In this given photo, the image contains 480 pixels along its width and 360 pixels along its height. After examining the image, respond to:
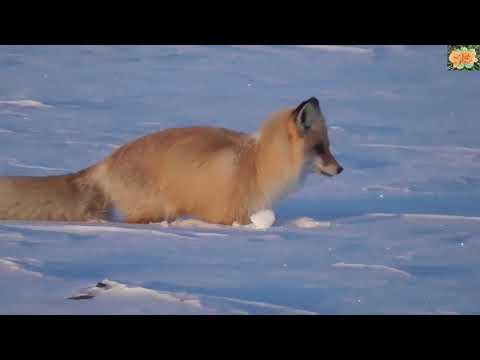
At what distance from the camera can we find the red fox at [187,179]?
7.75 m

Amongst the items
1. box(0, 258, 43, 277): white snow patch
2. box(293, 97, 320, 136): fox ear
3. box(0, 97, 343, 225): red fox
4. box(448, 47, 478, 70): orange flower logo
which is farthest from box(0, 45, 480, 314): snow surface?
box(293, 97, 320, 136): fox ear

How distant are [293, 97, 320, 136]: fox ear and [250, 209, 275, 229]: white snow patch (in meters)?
0.79

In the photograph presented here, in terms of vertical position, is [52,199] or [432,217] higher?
[52,199]

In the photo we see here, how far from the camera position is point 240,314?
191 inches

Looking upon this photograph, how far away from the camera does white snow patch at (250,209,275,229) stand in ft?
25.0

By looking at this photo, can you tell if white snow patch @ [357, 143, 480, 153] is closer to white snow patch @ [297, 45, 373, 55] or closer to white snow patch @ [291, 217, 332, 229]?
white snow patch @ [291, 217, 332, 229]

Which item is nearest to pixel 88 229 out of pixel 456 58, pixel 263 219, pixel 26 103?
pixel 263 219

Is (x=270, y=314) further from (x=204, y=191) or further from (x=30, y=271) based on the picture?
(x=204, y=191)

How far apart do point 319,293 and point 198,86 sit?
976 centimetres

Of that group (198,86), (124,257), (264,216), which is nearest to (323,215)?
(264,216)

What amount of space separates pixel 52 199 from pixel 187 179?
114cm

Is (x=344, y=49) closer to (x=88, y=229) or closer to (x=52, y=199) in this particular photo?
(x=52, y=199)

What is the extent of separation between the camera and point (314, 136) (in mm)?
8023

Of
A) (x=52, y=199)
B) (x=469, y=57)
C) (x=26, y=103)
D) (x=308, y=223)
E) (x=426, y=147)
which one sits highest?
(x=469, y=57)
